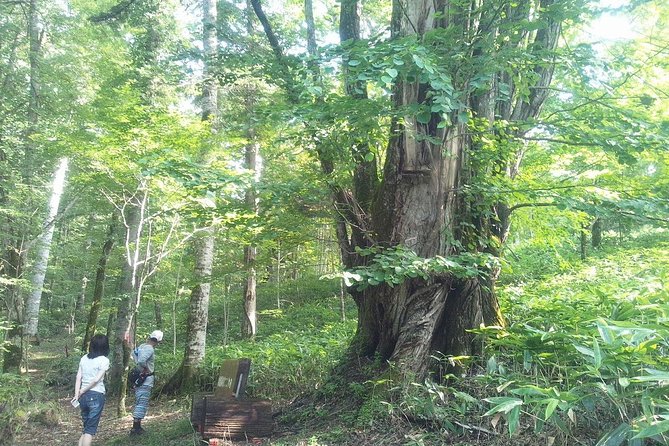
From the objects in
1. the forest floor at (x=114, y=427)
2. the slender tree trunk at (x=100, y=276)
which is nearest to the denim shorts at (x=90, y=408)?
the forest floor at (x=114, y=427)

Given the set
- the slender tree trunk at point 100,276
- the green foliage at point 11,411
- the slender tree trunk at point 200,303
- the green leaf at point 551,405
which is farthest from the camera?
the slender tree trunk at point 100,276

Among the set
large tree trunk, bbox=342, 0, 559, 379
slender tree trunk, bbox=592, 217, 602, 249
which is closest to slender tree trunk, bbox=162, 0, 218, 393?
large tree trunk, bbox=342, 0, 559, 379

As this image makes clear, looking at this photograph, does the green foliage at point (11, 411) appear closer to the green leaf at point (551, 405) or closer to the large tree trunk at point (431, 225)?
the large tree trunk at point (431, 225)

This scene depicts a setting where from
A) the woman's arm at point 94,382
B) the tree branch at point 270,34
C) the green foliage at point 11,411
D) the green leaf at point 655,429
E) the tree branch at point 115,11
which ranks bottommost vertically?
the green foliage at point 11,411

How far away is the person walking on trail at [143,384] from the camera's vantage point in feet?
23.5

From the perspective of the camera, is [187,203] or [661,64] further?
[187,203]

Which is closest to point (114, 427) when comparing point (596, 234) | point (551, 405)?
point (551, 405)

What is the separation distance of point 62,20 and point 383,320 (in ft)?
41.1

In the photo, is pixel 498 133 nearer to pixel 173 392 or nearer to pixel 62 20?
pixel 173 392

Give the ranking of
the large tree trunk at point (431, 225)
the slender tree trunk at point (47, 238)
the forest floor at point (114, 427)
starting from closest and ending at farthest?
1. the large tree trunk at point (431, 225)
2. the forest floor at point (114, 427)
3. the slender tree trunk at point (47, 238)

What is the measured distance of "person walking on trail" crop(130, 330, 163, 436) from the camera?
716 cm

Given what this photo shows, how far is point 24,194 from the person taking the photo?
11000 mm

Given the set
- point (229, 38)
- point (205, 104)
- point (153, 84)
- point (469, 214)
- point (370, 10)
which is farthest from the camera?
point (153, 84)

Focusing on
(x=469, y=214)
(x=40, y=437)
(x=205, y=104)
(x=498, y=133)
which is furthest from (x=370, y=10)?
(x=40, y=437)
